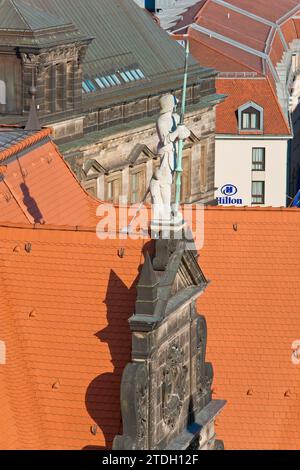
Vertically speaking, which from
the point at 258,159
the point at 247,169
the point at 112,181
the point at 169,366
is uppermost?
the point at 258,159

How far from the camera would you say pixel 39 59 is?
123m

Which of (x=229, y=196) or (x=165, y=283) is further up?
(x=229, y=196)

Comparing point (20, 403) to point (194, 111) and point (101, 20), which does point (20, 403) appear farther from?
point (194, 111)

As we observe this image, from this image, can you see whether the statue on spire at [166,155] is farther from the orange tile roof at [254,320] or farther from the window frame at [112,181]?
the window frame at [112,181]

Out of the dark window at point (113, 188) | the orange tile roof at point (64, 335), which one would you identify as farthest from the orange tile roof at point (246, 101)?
the orange tile roof at point (64, 335)

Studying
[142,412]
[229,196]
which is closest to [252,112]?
[229,196]

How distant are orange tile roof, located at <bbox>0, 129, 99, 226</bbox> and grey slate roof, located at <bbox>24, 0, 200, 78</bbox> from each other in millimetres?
56042

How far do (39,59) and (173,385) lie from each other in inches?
2497

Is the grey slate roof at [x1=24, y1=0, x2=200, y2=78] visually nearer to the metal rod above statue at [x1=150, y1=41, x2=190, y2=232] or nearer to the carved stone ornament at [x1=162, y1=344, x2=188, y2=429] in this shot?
the metal rod above statue at [x1=150, y1=41, x2=190, y2=232]

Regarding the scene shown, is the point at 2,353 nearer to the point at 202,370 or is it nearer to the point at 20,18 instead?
the point at 202,370

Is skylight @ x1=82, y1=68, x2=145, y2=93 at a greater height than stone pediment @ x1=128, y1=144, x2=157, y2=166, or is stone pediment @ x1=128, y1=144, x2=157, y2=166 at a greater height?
skylight @ x1=82, y1=68, x2=145, y2=93

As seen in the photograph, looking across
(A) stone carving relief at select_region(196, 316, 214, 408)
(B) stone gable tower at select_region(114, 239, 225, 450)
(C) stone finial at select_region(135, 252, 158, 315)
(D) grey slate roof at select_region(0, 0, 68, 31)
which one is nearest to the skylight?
(D) grey slate roof at select_region(0, 0, 68, 31)

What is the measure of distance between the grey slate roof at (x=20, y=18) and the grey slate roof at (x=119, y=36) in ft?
18.3

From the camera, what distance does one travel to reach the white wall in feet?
568
